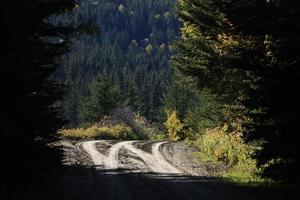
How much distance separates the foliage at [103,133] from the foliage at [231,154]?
52.5 feet

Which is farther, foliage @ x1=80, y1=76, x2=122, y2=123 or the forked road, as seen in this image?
foliage @ x1=80, y1=76, x2=122, y2=123

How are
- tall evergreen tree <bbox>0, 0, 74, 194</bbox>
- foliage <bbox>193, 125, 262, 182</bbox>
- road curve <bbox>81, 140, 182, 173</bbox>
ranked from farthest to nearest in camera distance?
road curve <bbox>81, 140, 182, 173</bbox>, foliage <bbox>193, 125, 262, 182</bbox>, tall evergreen tree <bbox>0, 0, 74, 194</bbox>

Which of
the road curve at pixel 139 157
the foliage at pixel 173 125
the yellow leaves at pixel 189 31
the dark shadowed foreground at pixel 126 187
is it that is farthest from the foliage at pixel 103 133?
the foliage at pixel 173 125

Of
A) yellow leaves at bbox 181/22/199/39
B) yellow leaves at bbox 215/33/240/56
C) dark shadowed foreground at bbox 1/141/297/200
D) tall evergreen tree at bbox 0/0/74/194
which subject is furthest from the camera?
yellow leaves at bbox 181/22/199/39

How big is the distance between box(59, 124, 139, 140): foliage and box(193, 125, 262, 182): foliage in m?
16.0

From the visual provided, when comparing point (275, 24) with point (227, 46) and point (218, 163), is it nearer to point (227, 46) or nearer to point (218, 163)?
point (227, 46)

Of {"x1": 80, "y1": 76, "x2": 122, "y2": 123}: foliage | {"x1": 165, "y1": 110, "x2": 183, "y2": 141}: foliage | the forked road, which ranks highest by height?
{"x1": 80, "y1": 76, "x2": 122, "y2": 123}: foliage

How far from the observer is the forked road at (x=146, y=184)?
13531mm

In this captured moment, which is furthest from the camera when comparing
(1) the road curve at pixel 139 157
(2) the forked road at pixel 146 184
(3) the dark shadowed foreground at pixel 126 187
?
(1) the road curve at pixel 139 157

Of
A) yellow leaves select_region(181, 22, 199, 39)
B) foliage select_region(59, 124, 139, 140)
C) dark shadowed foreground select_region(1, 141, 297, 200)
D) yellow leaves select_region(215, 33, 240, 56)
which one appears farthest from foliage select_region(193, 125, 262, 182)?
foliage select_region(59, 124, 139, 140)

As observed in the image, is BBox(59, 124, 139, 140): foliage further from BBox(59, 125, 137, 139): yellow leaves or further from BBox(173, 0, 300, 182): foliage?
BBox(173, 0, 300, 182): foliage

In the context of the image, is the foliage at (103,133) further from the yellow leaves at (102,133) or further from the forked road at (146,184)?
the forked road at (146,184)

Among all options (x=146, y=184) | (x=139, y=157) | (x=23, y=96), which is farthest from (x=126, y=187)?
(x=139, y=157)

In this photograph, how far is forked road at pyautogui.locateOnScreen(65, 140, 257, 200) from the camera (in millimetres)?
13531
